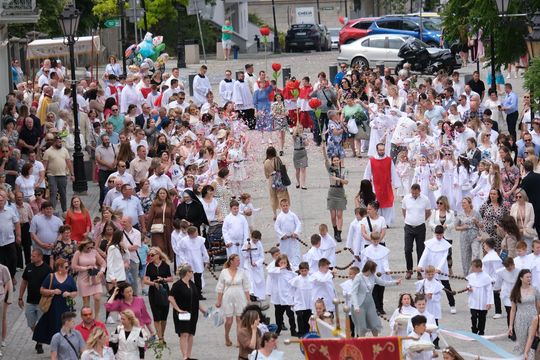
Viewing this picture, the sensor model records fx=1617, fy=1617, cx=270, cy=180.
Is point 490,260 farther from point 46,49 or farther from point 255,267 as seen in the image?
point 46,49

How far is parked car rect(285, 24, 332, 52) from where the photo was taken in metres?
64.7

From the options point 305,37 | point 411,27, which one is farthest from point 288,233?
point 305,37

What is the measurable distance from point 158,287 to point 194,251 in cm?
192

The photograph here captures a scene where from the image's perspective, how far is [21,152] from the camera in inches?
1153

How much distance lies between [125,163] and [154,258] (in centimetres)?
681

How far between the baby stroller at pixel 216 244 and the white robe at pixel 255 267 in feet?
5.46

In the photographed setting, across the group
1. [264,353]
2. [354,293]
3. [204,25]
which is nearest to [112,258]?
[354,293]

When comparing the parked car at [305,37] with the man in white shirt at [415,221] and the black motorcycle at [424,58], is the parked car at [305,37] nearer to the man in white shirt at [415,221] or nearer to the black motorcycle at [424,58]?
the black motorcycle at [424,58]

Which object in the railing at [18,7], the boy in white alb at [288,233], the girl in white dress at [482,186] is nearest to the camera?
the boy in white alb at [288,233]

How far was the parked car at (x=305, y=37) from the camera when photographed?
212ft

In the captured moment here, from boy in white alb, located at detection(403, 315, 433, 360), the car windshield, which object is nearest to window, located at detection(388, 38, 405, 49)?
the car windshield

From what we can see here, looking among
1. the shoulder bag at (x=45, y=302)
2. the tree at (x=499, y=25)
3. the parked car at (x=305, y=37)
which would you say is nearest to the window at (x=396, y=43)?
the tree at (x=499, y=25)

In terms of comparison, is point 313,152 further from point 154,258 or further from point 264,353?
point 264,353

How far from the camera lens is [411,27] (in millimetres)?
58188
